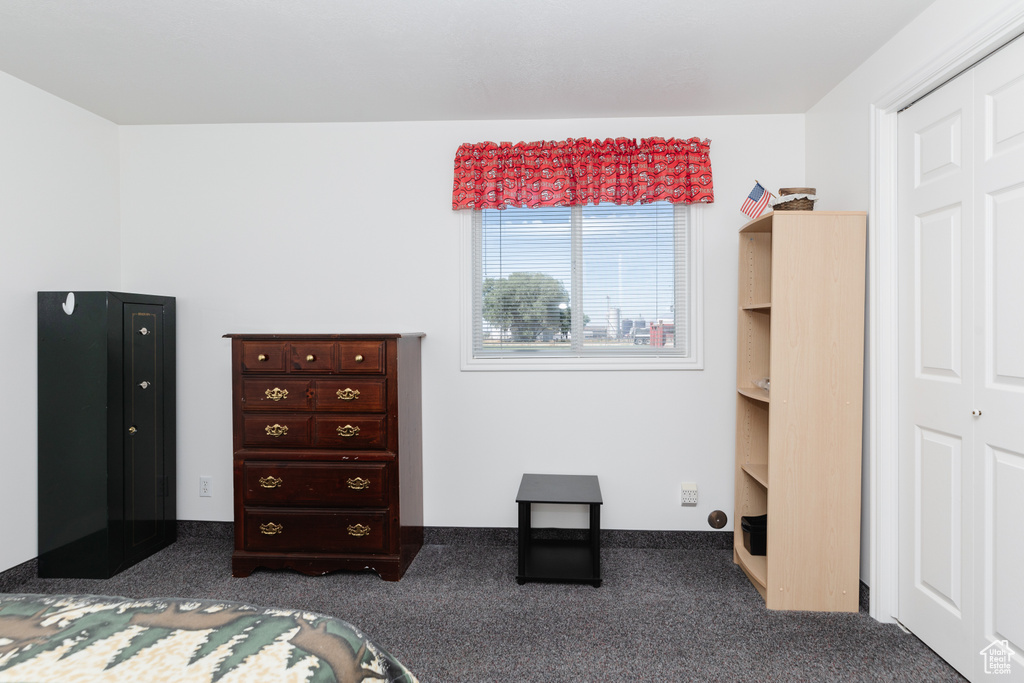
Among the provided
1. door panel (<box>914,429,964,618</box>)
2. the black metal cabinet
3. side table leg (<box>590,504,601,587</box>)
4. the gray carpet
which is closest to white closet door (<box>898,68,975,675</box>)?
door panel (<box>914,429,964,618</box>)

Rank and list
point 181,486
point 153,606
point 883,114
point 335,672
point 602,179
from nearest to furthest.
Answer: point 335,672
point 153,606
point 883,114
point 602,179
point 181,486

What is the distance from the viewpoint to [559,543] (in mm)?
3096

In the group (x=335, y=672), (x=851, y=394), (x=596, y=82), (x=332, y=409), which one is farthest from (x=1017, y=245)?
(x=332, y=409)

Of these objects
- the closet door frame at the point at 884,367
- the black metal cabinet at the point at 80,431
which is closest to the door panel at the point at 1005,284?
the closet door frame at the point at 884,367

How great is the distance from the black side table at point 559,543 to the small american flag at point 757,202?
162 centimetres

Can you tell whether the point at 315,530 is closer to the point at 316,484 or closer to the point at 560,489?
the point at 316,484

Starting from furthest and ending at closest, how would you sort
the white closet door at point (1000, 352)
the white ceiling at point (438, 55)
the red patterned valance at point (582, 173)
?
1. the red patterned valance at point (582, 173)
2. the white ceiling at point (438, 55)
3. the white closet door at point (1000, 352)

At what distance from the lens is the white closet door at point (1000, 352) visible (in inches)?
67.6

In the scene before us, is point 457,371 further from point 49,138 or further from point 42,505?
point 49,138

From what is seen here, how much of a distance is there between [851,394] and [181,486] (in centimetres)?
363

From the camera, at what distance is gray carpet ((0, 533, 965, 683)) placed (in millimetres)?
2016

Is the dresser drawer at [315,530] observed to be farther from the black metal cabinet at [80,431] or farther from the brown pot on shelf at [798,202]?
the brown pot on shelf at [798,202]

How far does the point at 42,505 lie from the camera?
2.72m

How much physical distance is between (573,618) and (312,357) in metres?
1.73
